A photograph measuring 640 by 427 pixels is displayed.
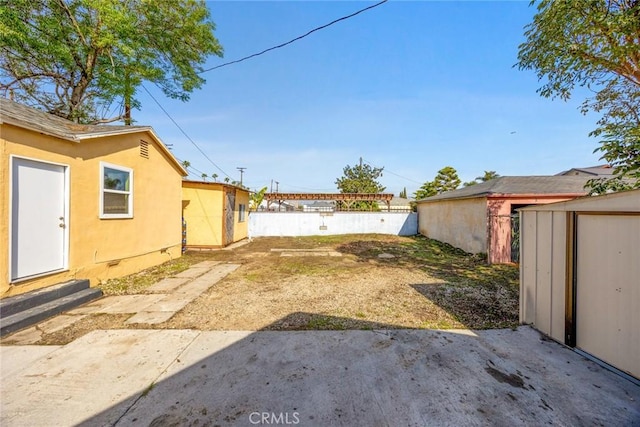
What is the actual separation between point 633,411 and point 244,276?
591 centimetres

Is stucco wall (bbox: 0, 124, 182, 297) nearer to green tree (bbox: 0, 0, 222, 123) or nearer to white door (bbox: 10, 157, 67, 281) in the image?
white door (bbox: 10, 157, 67, 281)

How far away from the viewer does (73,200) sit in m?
4.38

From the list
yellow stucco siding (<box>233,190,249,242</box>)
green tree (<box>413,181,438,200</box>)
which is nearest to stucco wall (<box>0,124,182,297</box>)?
yellow stucco siding (<box>233,190,249,242</box>)

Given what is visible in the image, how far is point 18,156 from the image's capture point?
3.59 m

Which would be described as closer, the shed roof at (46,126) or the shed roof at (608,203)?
the shed roof at (608,203)

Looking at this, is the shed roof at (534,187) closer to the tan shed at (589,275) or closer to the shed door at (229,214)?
the tan shed at (589,275)

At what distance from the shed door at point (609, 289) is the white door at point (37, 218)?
734cm

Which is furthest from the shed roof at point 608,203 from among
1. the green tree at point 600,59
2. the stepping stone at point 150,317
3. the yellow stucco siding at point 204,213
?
the yellow stucco siding at point 204,213

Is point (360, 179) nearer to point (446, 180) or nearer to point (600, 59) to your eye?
point (446, 180)

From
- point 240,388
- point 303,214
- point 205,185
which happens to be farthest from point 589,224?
point 303,214

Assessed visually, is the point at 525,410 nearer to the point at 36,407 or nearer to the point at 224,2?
the point at 36,407

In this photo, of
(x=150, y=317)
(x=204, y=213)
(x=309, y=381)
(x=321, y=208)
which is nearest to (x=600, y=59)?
(x=309, y=381)

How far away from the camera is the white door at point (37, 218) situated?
3562 millimetres

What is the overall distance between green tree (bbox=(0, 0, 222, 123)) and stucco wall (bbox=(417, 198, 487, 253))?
43.6ft
